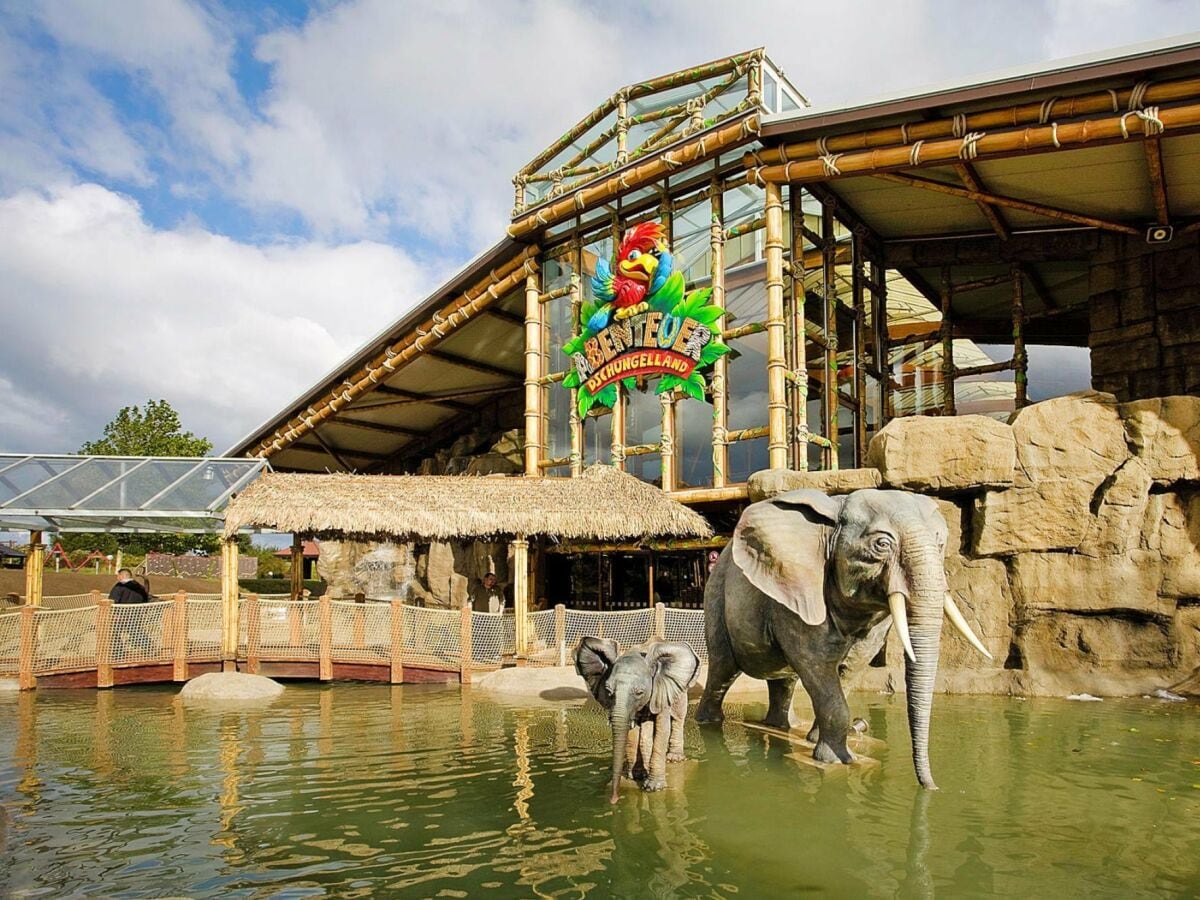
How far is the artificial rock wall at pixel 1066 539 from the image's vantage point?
11430 mm

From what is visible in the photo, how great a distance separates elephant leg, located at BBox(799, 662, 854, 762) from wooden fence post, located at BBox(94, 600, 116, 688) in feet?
35.1

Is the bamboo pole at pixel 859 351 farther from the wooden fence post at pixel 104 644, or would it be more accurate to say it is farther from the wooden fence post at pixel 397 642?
the wooden fence post at pixel 104 644

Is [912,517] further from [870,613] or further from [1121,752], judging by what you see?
[1121,752]

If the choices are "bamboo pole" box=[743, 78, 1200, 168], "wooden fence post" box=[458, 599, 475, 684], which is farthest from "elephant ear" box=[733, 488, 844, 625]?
"bamboo pole" box=[743, 78, 1200, 168]

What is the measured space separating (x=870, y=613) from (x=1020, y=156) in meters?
8.89

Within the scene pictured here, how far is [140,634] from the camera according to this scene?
1362 cm

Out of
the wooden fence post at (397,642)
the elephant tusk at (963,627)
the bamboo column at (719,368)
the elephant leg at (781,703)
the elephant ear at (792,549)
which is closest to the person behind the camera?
the elephant tusk at (963,627)

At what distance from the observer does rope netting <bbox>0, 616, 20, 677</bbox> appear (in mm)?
13492

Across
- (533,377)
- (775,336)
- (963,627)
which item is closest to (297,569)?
(533,377)

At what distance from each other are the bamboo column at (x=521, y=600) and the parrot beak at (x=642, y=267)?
212 inches

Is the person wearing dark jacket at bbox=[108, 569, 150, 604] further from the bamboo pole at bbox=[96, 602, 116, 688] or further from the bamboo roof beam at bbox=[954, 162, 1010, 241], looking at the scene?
the bamboo roof beam at bbox=[954, 162, 1010, 241]

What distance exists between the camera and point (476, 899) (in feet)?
15.9

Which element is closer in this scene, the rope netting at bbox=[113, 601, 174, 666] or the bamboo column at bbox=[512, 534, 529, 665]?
the rope netting at bbox=[113, 601, 174, 666]

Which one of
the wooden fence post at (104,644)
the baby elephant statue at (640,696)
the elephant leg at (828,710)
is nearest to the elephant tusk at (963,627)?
the elephant leg at (828,710)
